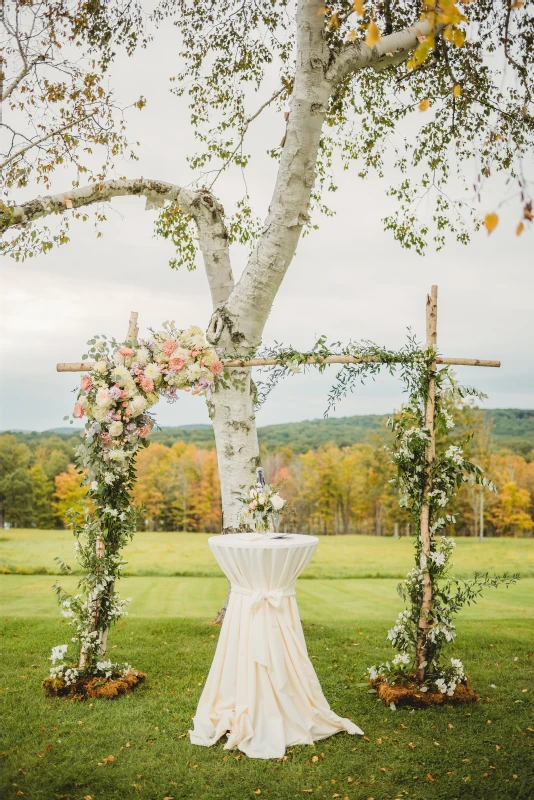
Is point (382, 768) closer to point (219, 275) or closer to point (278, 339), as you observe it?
point (278, 339)

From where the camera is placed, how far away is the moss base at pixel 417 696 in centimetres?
479

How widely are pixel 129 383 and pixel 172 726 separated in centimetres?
246

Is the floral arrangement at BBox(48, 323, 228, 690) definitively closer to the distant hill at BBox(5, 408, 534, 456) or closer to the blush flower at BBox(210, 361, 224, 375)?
the blush flower at BBox(210, 361, 224, 375)

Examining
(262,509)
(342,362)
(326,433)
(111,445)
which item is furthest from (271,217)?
(326,433)

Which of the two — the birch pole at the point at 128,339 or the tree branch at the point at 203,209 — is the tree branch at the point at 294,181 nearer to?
the tree branch at the point at 203,209

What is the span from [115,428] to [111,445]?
227 millimetres

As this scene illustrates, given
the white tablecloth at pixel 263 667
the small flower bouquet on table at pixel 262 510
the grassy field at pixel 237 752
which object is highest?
the small flower bouquet on table at pixel 262 510

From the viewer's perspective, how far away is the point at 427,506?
16.5 feet

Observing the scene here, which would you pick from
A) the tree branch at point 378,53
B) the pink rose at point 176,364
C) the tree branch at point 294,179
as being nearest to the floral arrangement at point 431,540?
the pink rose at point 176,364

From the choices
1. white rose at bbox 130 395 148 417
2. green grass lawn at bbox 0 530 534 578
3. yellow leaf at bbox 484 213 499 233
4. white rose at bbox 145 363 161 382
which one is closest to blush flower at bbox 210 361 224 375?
white rose at bbox 145 363 161 382

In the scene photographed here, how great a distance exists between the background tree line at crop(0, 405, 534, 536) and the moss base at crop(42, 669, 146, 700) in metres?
17.6

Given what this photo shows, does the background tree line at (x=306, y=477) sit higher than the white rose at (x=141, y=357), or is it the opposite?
the white rose at (x=141, y=357)

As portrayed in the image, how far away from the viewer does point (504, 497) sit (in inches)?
1013

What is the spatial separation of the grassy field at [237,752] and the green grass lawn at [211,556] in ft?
16.7
